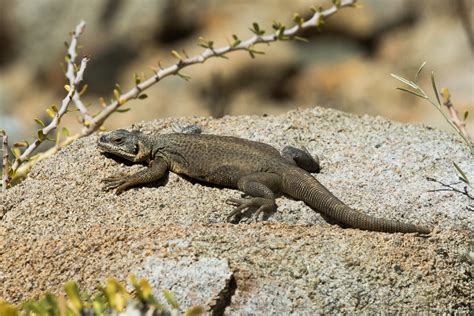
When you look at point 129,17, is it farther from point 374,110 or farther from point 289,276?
point 289,276

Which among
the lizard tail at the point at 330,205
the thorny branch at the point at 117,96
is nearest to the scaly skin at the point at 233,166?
the lizard tail at the point at 330,205

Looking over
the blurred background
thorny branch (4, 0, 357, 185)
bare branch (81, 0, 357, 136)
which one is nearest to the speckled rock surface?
thorny branch (4, 0, 357, 185)

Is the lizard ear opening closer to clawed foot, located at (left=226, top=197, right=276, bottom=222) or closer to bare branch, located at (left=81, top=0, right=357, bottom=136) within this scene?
bare branch, located at (left=81, top=0, right=357, bottom=136)

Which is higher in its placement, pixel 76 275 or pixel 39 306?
pixel 39 306

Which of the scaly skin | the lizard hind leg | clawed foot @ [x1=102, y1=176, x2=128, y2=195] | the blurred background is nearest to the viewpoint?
the scaly skin

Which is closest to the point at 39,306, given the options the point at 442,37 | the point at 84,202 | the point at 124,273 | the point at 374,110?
the point at 124,273

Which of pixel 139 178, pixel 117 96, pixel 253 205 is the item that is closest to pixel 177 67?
pixel 117 96

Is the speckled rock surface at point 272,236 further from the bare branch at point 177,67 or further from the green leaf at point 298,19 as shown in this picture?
the green leaf at point 298,19
